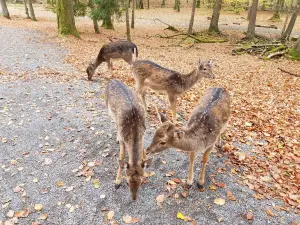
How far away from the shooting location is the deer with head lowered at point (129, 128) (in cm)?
439

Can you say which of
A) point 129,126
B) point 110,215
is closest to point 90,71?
point 129,126

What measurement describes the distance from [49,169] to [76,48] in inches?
531

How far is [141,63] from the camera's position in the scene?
8516 mm

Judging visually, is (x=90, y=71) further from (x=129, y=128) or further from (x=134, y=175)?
(x=134, y=175)

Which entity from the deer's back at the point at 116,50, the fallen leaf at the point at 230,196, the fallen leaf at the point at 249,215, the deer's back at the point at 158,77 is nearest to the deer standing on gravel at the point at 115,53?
the deer's back at the point at 116,50

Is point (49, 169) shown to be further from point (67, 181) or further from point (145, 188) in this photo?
point (145, 188)

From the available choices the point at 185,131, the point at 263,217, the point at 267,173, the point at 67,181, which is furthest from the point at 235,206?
the point at 67,181

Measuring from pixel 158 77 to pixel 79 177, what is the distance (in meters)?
3.96

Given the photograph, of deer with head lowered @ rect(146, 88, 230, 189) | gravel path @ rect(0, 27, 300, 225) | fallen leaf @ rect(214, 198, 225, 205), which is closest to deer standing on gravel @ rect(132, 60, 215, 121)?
gravel path @ rect(0, 27, 300, 225)

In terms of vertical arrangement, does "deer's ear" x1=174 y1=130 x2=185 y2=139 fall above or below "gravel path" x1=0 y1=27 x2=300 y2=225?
above

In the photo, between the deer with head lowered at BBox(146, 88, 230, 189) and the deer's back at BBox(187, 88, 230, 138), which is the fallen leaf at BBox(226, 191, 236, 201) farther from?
the deer's back at BBox(187, 88, 230, 138)

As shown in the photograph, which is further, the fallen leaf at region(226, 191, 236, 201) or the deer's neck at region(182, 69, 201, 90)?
the deer's neck at region(182, 69, 201, 90)

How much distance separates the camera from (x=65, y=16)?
771 inches

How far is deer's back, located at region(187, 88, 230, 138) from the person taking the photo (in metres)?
5.18
